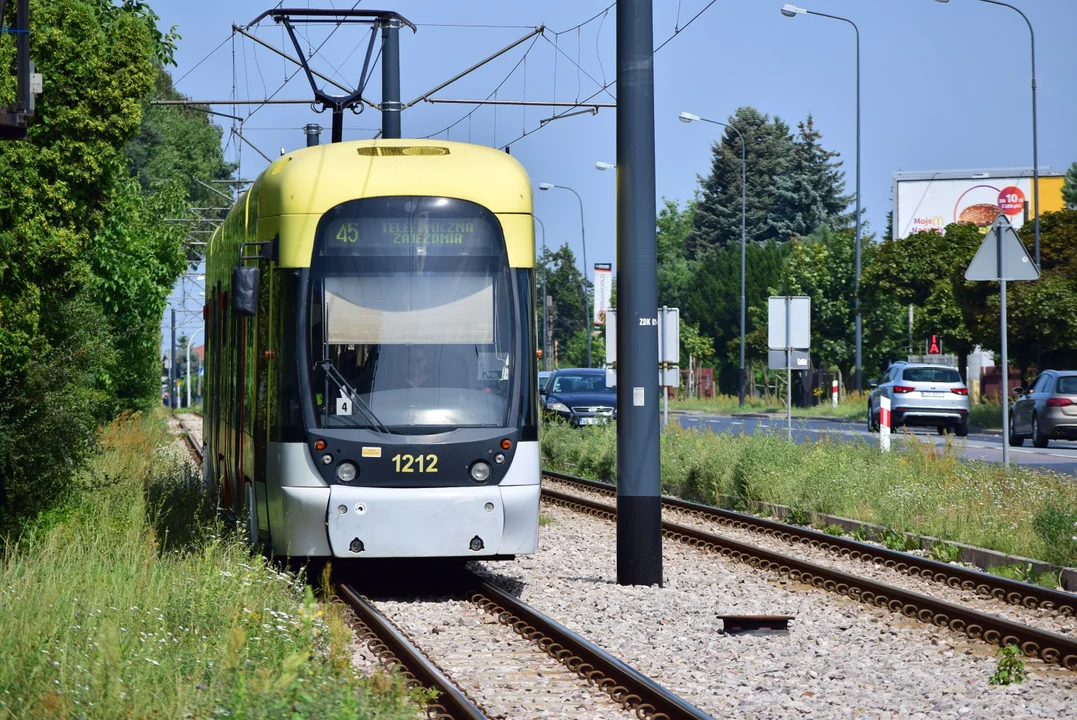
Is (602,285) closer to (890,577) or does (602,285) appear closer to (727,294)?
(727,294)

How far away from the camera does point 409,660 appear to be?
824 centimetres

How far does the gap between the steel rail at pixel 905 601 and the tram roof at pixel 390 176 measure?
3.78 m

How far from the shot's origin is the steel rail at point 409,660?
6.98m

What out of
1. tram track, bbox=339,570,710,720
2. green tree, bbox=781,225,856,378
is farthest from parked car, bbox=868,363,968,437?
green tree, bbox=781,225,856,378

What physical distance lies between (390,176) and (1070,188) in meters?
83.4

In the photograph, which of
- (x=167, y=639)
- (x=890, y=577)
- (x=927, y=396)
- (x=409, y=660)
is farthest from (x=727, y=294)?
(x=167, y=639)

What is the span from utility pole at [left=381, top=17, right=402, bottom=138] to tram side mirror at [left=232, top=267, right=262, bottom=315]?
1143cm

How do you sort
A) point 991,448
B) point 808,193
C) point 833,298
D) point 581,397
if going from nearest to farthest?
point 991,448
point 581,397
point 833,298
point 808,193

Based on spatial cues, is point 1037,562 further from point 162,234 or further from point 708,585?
point 162,234

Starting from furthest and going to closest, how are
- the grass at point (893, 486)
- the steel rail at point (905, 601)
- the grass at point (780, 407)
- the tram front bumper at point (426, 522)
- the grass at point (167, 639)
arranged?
the grass at point (780, 407)
the grass at point (893, 486)
the tram front bumper at point (426, 522)
the steel rail at point (905, 601)
the grass at point (167, 639)

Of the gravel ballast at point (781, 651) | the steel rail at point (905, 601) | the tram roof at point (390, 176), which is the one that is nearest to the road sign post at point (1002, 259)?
the steel rail at point (905, 601)

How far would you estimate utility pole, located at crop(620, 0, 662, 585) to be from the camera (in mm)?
11992

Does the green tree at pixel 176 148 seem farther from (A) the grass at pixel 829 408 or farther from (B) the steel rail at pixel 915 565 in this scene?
(B) the steel rail at pixel 915 565

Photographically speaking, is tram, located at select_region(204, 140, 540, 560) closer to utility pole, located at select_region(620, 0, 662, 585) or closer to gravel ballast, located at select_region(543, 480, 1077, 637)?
utility pole, located at select_region(620, 0, 662, 585)
